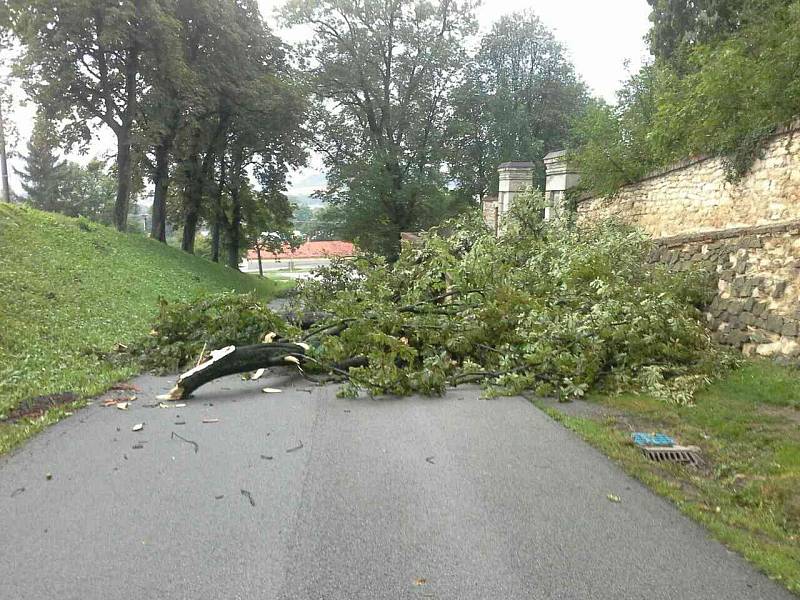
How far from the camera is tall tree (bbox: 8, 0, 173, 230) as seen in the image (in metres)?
20.2

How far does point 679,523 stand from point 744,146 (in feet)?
22.7

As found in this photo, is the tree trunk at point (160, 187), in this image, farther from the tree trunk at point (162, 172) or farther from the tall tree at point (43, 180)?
the tall tree at point (43, 180)

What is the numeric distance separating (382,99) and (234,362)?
3125 cm

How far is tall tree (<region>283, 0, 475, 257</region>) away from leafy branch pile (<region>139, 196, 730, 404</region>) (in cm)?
2407

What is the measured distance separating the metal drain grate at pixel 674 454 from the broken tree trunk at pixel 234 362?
448 cm

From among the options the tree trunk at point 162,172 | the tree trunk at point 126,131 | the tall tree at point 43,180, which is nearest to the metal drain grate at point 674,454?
the tree trunk at point 126,131

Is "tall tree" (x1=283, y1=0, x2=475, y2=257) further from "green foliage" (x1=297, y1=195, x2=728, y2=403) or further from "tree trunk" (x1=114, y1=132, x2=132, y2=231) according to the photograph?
"green foliage" (x1=297, y1=195, x2=728, y2=403)

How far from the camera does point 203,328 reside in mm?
9336

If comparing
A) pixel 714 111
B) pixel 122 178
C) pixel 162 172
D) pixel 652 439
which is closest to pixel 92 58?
pixel 122 178

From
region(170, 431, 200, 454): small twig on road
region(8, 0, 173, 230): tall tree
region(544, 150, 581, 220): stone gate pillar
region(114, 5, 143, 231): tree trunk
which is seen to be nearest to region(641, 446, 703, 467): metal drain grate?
region(170, 431, 200, 454): small twig on road

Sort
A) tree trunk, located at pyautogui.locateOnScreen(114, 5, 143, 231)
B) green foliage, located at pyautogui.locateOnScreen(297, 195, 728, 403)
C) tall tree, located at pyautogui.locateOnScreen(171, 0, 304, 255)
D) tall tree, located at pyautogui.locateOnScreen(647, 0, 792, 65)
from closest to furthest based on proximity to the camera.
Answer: green foliage, located at pyautogui.locateOnScreen(297, 195, 728, 403) < tall tree, located at pyautogui.locateOnScreen(647, 0, 792, 65) < tree trunk, located at pyautogui.locateOnScreen(114, 5, 143, 231) < tall tree, located at pyautogui.locateOnScreen(171, 0, 304, 255)

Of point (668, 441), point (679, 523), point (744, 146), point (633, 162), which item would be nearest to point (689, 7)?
point (633, 162)

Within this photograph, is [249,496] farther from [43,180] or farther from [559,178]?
[43,180]

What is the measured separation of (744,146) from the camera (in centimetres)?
895
